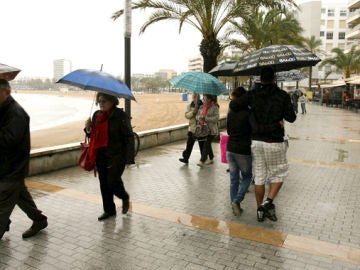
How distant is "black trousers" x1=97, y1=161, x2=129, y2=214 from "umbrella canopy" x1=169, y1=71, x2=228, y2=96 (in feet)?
8.70

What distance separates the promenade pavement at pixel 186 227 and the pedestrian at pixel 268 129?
0.56 metres

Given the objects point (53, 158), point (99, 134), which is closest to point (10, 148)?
point (99, 134)

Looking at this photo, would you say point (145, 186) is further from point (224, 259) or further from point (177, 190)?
point (224, 259)

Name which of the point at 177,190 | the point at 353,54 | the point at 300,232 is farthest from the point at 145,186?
the point at 353,54

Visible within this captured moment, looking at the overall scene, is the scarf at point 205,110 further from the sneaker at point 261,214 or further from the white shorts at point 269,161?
the sneaker at point 261,214

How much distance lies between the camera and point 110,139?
4.28m

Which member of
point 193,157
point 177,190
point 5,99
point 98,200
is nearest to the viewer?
point 5,99

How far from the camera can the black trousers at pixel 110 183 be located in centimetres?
431

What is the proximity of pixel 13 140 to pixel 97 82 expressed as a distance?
3.61 feet

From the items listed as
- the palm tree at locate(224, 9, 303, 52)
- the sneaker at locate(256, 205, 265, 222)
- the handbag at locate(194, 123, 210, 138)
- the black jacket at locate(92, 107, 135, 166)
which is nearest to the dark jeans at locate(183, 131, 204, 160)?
the handbag at locate(194, 123, 210, 138)

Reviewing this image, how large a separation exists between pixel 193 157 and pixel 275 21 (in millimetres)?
21274

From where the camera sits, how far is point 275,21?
27.0m

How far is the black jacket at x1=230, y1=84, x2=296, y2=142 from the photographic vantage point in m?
4.33

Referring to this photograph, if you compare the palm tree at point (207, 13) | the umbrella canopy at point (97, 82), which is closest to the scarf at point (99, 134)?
the umbrella canopy at point (97, 82)
